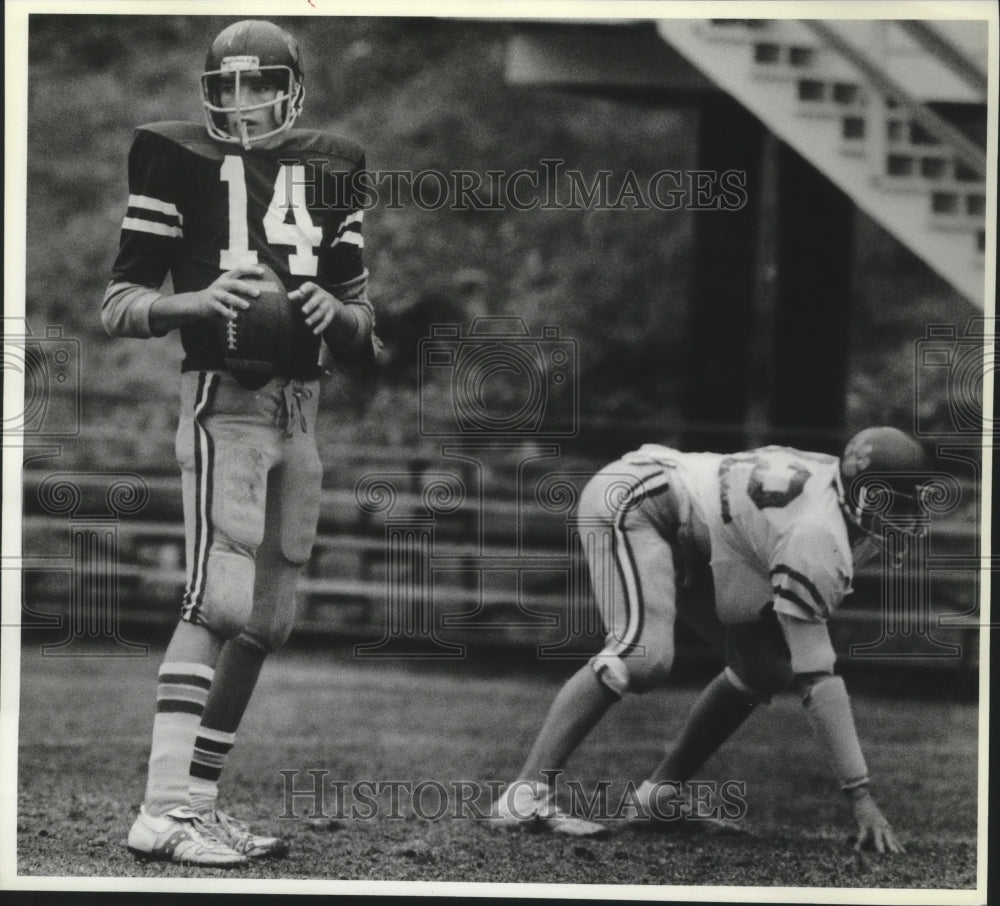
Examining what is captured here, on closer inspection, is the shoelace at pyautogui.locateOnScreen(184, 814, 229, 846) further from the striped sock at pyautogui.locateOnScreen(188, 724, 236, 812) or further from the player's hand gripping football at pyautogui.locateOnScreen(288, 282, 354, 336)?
the player's hand gripping football at pyautogui.locateOnScreen(288, 282, 354, 336)

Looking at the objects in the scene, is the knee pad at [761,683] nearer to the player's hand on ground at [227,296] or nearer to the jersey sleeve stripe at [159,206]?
the player's hand on ground at [227,296]

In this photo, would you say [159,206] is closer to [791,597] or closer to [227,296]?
[227,296]

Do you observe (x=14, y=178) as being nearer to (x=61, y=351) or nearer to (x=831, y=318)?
(x=61, y=351)

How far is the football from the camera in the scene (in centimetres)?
505

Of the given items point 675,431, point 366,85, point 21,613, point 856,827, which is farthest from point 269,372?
point 366,85

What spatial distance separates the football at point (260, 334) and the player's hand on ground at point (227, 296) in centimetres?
2

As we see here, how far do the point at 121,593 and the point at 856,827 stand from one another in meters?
2.53

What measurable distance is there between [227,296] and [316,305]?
28 cm

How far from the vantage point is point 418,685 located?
721cm

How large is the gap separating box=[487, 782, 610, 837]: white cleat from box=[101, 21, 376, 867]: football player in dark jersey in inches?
28.4

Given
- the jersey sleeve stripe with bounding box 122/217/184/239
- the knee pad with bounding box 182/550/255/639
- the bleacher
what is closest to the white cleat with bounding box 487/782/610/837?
the bleacher

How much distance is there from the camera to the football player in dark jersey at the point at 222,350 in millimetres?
5066

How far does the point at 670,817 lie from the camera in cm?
541

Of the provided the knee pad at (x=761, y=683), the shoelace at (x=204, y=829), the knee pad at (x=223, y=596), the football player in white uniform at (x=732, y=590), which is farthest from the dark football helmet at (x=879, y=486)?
the shoelace at (x=204, y=829)
